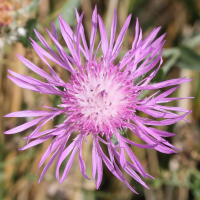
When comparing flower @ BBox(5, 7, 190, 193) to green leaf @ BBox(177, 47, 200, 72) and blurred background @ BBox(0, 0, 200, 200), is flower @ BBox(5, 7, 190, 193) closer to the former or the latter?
blurred background @ BBox(0, 0, 200, 200)

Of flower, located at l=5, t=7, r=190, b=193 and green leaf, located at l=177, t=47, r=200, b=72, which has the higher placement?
green leaf, located at l=177, t=47, r=200, b=72

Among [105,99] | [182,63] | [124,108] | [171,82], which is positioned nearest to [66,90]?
[105,99]

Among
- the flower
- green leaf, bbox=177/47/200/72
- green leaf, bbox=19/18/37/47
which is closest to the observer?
the flower

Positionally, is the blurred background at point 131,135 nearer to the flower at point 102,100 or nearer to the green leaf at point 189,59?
the green leaf at point 189,59

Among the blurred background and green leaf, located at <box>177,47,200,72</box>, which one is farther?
the blurred background

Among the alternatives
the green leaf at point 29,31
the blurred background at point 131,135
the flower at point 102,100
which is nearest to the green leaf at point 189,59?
the blurred background at point 131,135

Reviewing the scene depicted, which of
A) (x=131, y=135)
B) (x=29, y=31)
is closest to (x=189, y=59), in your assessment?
(x=131, y=135)

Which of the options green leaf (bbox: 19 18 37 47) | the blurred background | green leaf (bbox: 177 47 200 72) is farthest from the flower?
green leaf (bbox: 177 47 200 72)

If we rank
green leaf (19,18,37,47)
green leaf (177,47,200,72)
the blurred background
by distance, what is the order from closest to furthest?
green leaf (19,18,37,47) → green leaf (177,47,200,72) → the blurred background

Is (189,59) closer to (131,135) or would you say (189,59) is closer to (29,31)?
(131,135)
